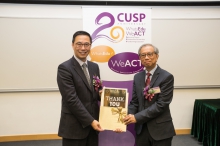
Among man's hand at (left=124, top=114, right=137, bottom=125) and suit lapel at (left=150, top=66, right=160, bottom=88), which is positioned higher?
suit lapel at (left=150, top=66, right=160, bottom=88)

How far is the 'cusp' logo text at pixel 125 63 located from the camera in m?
2.60

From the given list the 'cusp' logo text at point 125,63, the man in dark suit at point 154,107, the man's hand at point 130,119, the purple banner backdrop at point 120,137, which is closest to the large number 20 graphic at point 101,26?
the 'cusp' logo text at point 125,63

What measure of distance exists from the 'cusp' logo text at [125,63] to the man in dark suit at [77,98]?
98cm

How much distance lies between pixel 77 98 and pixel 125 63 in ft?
4.02

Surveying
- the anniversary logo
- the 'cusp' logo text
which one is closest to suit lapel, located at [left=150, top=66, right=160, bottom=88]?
the anniversary logo

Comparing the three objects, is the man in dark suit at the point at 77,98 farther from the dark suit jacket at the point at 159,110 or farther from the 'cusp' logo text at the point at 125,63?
the 'cusp' logo text at the point at 125,63

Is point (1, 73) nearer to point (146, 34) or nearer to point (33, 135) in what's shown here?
point (33, 135)

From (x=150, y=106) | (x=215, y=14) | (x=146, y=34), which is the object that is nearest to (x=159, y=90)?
(x=150, y=106)

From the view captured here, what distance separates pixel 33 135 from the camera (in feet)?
10.9

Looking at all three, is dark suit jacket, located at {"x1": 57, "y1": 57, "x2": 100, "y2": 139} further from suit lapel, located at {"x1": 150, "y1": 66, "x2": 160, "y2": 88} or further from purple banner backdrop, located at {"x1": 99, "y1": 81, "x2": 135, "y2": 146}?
purple banner backdrop, located at {"x1": 99, "y1": 81, "x2": 135, "y2": 146}

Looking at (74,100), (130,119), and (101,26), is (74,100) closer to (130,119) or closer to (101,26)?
(130,119)

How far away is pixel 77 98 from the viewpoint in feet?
5.18

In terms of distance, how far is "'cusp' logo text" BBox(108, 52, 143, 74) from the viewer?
8.54 feet

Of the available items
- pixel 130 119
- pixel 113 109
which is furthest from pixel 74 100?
pixel 130 119
